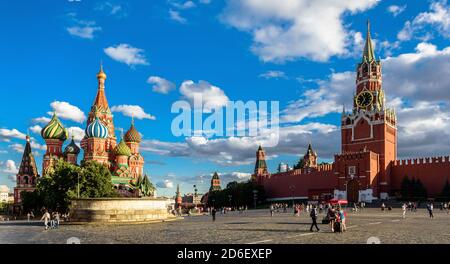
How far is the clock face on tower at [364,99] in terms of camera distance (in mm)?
74556

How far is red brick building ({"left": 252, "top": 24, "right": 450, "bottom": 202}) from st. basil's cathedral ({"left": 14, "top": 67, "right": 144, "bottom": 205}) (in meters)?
29.0

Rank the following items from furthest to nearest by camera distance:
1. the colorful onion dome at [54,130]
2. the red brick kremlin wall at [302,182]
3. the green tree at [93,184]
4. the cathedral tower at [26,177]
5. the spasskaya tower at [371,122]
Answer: the red brick kremlin wall at [302,182] < the cathedral tower at [26,177] < the colorful onion dome at [54,130] < the spasskaya tower at [371,122] < the green tree at [93,184]

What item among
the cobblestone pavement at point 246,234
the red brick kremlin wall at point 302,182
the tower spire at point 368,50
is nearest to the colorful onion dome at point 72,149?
the red brick kremlin wall at point 302,182

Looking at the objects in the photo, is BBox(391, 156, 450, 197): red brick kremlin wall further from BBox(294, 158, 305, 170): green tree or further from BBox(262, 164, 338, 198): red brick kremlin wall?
BBox(294, 158, 305, 170): green tree

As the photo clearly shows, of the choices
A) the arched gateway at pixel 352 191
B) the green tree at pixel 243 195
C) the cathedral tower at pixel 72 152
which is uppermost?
the cathedral tower at pixel 72 152

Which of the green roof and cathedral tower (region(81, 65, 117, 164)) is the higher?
cathedral tower (region(81, 65, 117, 164))

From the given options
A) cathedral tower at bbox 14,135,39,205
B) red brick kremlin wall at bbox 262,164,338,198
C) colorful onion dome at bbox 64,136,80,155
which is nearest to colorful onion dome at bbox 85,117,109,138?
colorful onion dome at bbox 64,136,80,155

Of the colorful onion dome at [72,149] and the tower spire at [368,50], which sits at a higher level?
the tower spire at [368,50]

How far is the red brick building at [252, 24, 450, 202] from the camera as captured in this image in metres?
64.0

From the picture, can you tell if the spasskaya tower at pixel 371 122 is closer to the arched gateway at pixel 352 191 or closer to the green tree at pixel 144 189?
the arched gateway at pixel 352 191

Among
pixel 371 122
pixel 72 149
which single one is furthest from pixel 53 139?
pixel 371 122

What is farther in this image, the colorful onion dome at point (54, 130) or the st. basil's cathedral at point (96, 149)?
the colorful onion dome at point (54, 130)
